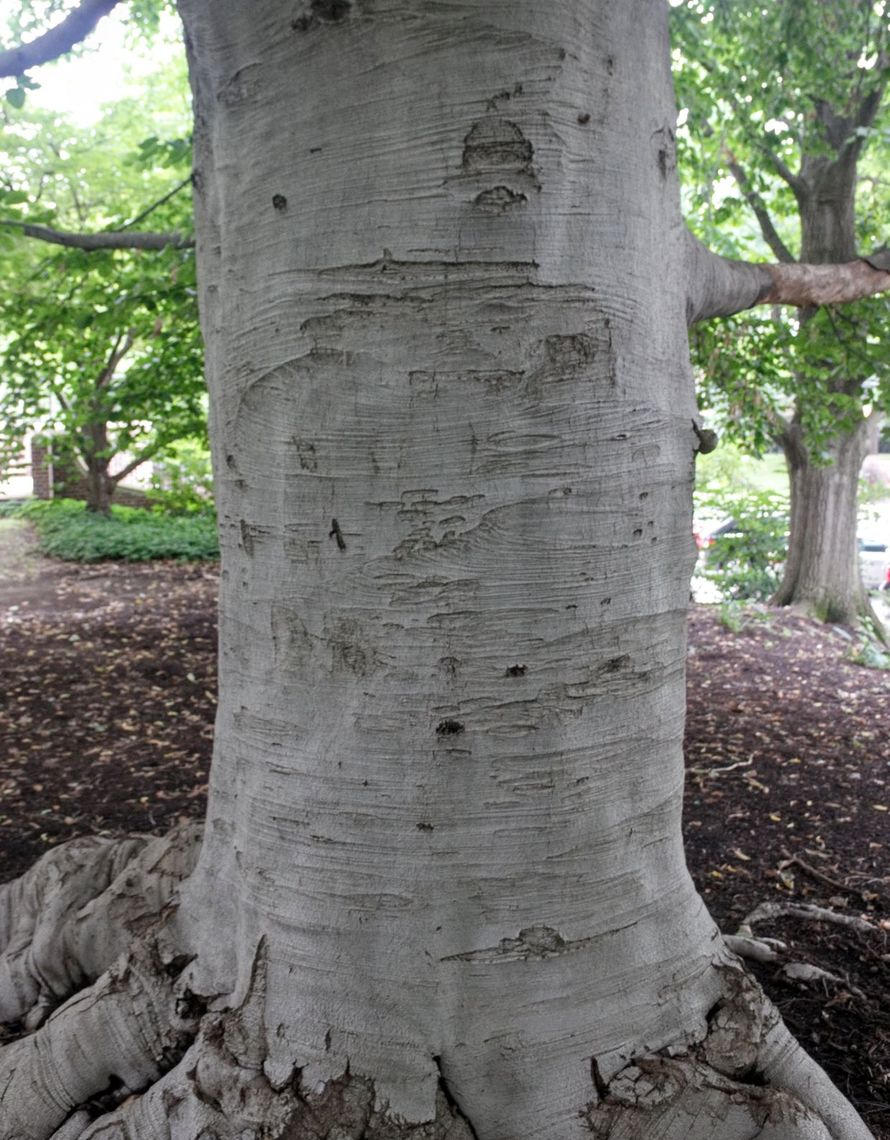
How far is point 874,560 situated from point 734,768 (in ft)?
38.1

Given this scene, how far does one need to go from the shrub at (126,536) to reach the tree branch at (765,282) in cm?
1026

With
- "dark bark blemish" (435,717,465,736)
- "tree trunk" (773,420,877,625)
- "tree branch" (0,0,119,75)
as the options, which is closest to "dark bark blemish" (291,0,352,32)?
"dark bark blemish" (435,717,465,736)

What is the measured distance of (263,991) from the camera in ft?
6.17

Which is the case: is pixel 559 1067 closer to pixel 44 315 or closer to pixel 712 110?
pixel 44 315

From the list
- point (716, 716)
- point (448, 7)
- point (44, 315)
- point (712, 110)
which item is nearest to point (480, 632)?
point (448, 7)

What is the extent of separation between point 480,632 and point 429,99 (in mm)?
890

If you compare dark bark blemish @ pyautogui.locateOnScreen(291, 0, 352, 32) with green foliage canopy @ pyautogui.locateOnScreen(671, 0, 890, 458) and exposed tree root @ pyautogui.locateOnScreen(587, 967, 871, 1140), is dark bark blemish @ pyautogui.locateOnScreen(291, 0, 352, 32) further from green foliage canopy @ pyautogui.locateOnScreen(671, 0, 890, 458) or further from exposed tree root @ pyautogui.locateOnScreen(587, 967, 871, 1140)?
green foliage canopy @ pyautogui.locateOnScreen(671, 0, 890, 458)

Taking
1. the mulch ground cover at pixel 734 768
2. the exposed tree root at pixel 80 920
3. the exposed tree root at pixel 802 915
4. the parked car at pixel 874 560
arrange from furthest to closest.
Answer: the parked car at pixel 874 560 < the exposed tree root at pixel 802 915 < the mulch ground cover at pixel 734 768 < the exposed tree root at pixel 80 920

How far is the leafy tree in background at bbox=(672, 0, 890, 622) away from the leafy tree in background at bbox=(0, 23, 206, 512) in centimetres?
300

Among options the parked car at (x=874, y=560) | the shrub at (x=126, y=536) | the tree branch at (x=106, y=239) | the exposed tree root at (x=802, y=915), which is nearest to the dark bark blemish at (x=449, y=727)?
the exposed tree root at (x=802, y=915)

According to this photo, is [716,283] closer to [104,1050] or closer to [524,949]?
[524,949]

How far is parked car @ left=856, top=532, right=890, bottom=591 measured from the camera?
47.9 ft

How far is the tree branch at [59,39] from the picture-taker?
3.64 m

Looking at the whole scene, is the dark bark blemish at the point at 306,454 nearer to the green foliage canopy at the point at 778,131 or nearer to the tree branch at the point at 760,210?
the green foliage canopy at the point at 778,131
